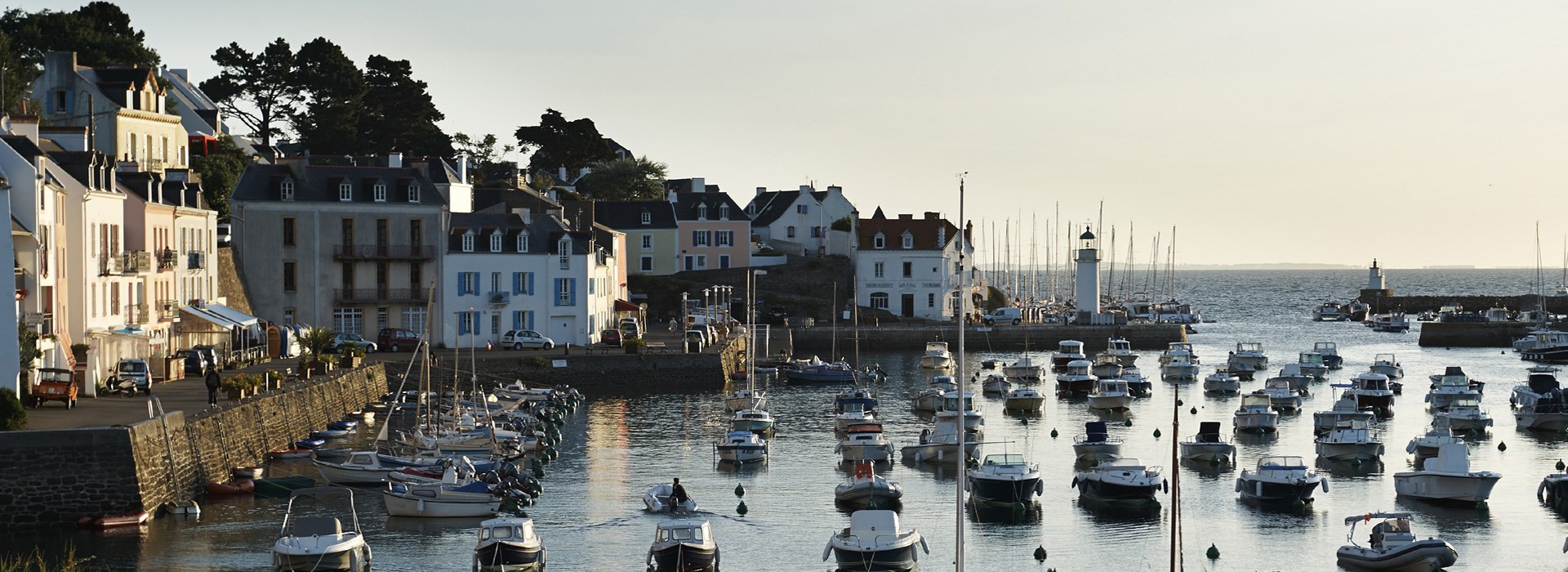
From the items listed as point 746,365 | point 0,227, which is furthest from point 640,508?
point 746,365

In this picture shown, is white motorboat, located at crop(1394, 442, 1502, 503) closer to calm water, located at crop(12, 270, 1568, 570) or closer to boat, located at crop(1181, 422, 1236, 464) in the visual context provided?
calm water, located at crop(12, 270, 1568, 570)

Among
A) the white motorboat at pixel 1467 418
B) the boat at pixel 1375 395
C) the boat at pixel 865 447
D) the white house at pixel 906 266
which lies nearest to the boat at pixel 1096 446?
the boat at pixel 865 447

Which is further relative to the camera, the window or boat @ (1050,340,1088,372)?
the window

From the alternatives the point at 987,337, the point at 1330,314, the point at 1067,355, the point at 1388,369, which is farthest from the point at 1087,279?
the point at 1330,314

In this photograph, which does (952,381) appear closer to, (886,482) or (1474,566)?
(886,482)

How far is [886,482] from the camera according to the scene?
5338 cm

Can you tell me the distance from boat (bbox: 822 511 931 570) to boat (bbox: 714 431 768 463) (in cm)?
1948

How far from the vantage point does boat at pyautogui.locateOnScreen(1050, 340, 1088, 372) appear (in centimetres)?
10669

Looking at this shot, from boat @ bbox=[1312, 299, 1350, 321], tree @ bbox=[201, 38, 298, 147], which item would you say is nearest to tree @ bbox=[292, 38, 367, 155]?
tree @ bbox=[201, 38, 298, 147]

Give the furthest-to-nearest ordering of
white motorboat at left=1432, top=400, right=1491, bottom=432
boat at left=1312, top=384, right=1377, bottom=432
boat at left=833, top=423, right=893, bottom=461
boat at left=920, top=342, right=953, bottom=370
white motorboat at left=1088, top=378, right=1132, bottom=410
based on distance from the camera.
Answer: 1. boat at left=920, top=342, right=953, bottom=370
2. white motorboat at left=1088, top=378, right=1132, bottom=410
3. white motorboat at left=1432, top=400, right=1491, bottom=432
4. boat at left=1312, top=384, right=1377, bottom=432
5. boat at left=833, top=423, right=893, bottom=461

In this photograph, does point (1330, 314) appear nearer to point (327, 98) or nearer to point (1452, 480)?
point (327, 98)

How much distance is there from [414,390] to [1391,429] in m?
43.8

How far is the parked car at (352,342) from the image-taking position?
289ft

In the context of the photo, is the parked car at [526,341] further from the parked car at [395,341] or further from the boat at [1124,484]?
the boat at [1124,484]
